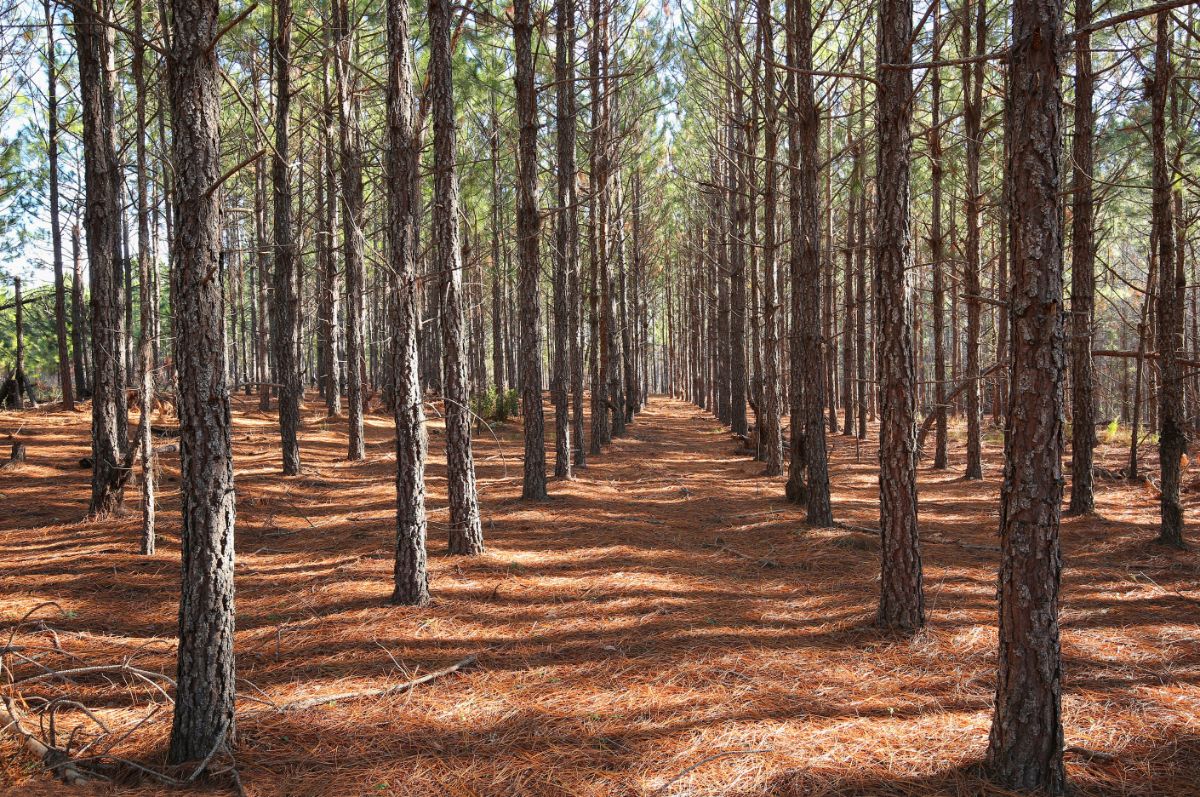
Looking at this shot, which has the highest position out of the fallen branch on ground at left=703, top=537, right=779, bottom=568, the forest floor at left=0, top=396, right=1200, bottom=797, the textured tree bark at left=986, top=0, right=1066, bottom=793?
the textured tree bark at left=986, top=0, right=1066, bottom=793

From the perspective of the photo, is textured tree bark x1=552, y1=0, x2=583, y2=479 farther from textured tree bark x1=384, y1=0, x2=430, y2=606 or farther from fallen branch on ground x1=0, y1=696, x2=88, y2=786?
fallen branch on ground x1=0, y1=696, x2=88, y2=786

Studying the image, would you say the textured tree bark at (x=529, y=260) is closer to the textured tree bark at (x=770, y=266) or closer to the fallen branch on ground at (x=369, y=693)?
the textured tree bark at (x=770, y=266)

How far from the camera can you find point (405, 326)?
5.09 m

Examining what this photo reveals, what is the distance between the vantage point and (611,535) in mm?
7555

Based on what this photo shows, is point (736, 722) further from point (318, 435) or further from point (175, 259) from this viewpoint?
point (318, 435)

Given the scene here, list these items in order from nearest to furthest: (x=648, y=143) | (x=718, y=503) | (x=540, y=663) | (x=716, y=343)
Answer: (x=540, y=663) < (x=718, y=503) < (x=648, y=143) < (x=716, y=343)

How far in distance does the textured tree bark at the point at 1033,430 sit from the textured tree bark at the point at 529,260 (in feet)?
20.7

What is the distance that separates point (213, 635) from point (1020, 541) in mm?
3357

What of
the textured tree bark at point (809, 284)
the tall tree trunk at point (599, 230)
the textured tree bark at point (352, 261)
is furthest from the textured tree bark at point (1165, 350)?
the textured tree bark at point (352, 261)

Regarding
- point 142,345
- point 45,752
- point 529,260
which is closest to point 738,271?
point 529,260

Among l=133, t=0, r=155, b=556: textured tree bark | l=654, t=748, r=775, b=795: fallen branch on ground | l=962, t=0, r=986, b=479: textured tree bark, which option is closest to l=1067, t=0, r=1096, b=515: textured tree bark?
l=962, t=0, r=986, b=479: textured tree bark

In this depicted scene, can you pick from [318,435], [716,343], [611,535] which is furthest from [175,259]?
[716,343]

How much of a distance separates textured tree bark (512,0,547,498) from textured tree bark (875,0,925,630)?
15.3 ft

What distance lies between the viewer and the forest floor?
9.93ft
